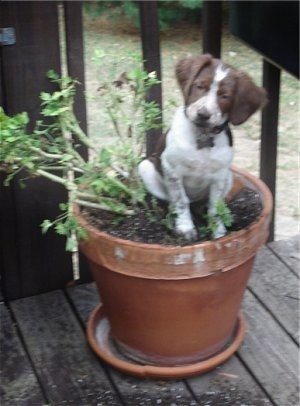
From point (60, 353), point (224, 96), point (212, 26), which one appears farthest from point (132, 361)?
point (212, 26)

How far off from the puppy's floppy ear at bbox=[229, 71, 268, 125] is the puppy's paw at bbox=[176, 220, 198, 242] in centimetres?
31

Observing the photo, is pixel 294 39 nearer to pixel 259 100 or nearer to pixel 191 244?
pixel 259 100

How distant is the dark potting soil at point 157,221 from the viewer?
208 cm

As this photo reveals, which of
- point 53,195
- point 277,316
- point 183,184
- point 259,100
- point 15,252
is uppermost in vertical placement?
point 259,100

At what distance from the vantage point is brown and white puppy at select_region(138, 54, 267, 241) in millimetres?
1912

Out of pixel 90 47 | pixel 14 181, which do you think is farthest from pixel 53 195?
pixel 90 47

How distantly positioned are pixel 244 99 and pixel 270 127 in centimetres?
78

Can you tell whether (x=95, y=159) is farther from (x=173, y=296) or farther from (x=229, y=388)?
(x=229, y=388)

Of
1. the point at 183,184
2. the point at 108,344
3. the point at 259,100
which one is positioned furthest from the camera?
the point at 108,344

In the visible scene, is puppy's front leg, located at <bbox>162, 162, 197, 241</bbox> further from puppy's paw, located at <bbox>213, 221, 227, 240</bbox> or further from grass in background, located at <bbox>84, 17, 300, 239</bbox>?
grass in background, located at <bbox>84, 17, 300, 239</bbox>

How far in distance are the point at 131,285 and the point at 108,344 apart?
34 cm

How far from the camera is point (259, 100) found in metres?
1.94

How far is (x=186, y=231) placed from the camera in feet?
6.87

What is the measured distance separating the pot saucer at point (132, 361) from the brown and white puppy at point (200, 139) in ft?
1.24
